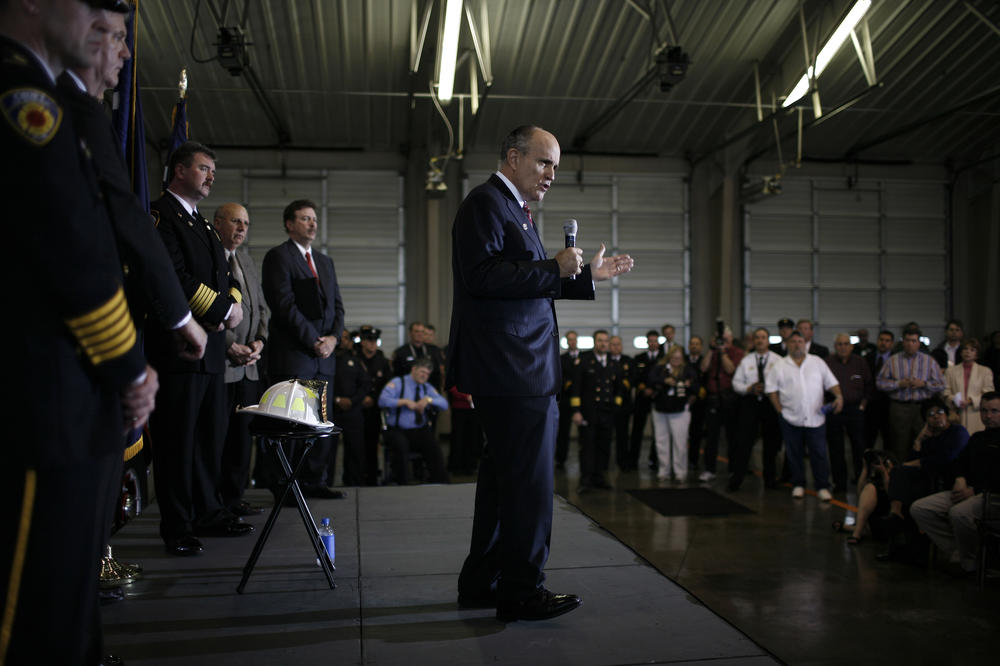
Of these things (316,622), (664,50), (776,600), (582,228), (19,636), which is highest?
(664,50)

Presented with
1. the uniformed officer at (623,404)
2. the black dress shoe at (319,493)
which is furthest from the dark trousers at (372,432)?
the black dress shoe at (319,493)

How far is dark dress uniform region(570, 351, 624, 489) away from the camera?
8234 mm

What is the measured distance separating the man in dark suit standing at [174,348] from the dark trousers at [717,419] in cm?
669

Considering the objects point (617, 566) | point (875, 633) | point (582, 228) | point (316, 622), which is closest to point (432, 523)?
point (617, 566)

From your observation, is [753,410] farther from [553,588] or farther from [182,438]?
[182,438]

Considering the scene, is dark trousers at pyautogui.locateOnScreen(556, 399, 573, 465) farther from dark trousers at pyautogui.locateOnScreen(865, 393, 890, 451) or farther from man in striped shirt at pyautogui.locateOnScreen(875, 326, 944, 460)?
man in striped shirt at pyautogui.locateOnScreen(875, 326, 944, 460)

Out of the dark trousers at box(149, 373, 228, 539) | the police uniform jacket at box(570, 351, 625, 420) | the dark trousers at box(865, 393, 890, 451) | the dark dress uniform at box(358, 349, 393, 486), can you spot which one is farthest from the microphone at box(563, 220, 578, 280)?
the dark trousers at box(865, 393, 890, 451)

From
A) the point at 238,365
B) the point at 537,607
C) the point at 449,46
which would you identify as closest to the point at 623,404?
the point at 449,46

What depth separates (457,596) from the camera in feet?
9.26

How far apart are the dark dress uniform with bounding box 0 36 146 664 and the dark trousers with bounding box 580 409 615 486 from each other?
7.02 meters

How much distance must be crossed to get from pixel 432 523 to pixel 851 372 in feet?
19.7

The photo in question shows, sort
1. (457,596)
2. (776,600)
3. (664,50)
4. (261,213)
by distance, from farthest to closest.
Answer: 1. (261,213)
2. (664,50)
3. (776,600)
4. (457,596)

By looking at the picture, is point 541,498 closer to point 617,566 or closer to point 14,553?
point 617,566

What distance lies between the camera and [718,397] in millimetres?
9273
